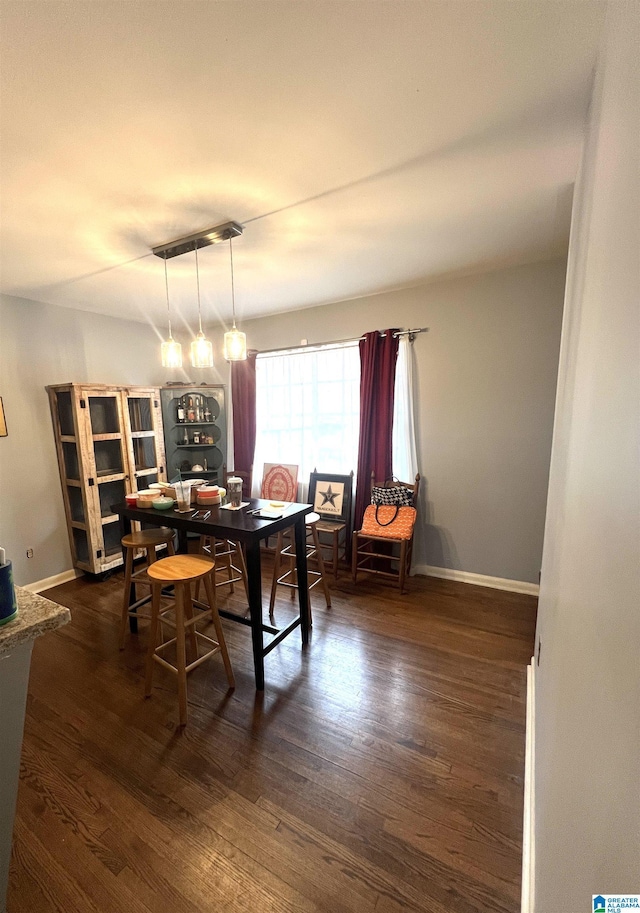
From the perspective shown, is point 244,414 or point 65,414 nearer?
point 65,414

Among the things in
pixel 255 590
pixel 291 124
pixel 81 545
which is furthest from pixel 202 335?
pixel 81 545

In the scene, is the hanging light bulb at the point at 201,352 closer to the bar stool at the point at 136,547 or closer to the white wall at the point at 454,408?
the bar stool at the point at 136,547

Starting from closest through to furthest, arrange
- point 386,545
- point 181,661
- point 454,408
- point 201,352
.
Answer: point 181,661
point 201,352
point 454,408
point 386,545

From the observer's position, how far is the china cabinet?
3.84m

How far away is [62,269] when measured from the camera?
7.97 ft

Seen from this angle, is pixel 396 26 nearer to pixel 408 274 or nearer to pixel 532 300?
pixel 408 274

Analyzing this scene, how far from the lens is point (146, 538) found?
7.81 ft

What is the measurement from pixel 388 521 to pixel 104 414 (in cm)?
282

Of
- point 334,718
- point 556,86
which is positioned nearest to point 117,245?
point 556,86

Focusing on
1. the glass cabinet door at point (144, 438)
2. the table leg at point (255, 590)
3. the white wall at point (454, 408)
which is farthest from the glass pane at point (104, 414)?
the table leg at point (255, 590)

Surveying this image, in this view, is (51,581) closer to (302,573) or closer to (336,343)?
(302,573)

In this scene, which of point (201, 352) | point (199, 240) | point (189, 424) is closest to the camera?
point (199, 240)

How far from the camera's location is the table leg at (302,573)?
91.2 inches

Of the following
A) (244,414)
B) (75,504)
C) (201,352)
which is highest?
(201,352)
